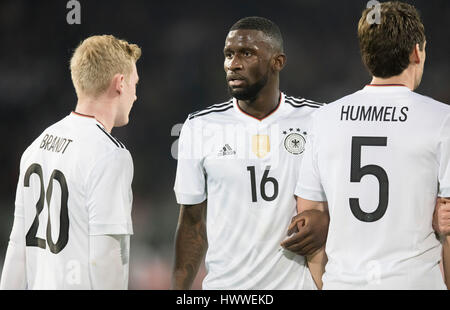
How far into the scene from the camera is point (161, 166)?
19.8 ft

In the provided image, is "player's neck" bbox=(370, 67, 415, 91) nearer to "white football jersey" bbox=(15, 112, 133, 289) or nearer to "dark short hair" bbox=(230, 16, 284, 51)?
"dark short hair" bbox=(230, 16, 284, 51)

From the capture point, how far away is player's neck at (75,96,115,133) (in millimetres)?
3127

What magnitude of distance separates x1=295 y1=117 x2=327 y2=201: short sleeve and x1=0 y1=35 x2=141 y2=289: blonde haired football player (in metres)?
0.79

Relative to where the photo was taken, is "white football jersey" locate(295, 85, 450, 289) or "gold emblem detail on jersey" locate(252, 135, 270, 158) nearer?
"white football jersey" locate(295, 85, 450, 289)

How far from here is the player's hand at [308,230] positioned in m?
3.05

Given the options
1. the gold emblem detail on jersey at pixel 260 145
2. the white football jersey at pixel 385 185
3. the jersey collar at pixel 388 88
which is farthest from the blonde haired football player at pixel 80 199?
the jersey collar at pixel 388 88

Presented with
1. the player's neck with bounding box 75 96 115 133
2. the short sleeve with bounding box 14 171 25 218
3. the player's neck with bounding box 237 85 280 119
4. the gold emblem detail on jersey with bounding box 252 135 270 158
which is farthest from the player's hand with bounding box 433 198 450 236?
the short sleeve with bounding box 14 171 25 218

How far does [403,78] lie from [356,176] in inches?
18.5

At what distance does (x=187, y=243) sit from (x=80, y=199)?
30.7 inches

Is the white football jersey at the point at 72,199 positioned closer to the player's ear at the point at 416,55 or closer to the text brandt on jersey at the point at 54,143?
the text brandt on jersey at the point at 54,143
